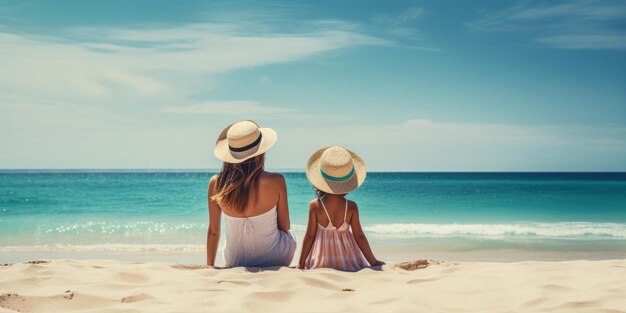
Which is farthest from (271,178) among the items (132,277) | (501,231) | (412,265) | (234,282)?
(501,231)

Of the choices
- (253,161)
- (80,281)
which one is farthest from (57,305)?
(253,161)

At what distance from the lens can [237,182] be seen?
14.2 feet

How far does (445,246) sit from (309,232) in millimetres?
5340

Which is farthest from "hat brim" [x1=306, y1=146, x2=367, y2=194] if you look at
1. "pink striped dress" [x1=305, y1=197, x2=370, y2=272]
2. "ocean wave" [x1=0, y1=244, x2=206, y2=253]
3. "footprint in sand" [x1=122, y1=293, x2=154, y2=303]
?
"ocean wave" [x1=0, y1=244, x2=206, y2=253]

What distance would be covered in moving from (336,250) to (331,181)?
1.88 feet

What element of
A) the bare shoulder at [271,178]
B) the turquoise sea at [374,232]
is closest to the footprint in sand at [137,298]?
the bare shoulder at [271,178]

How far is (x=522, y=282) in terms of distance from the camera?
3.60 m

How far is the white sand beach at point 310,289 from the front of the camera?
305 centimetres

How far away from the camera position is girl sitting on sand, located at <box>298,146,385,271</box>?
4379 mm

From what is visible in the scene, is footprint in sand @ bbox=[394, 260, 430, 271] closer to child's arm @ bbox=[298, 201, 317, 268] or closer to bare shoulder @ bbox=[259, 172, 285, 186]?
child's arm @ bbox=[298, 201, 317, 268]

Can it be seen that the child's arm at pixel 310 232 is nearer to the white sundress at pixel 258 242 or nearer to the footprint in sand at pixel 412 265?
the white sundress at pixel 258 242

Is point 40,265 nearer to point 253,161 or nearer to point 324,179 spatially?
point 253,161

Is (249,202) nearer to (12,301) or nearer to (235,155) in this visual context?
(235,155)

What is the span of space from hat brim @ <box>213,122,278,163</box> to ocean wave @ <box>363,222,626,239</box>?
23.7 feet
